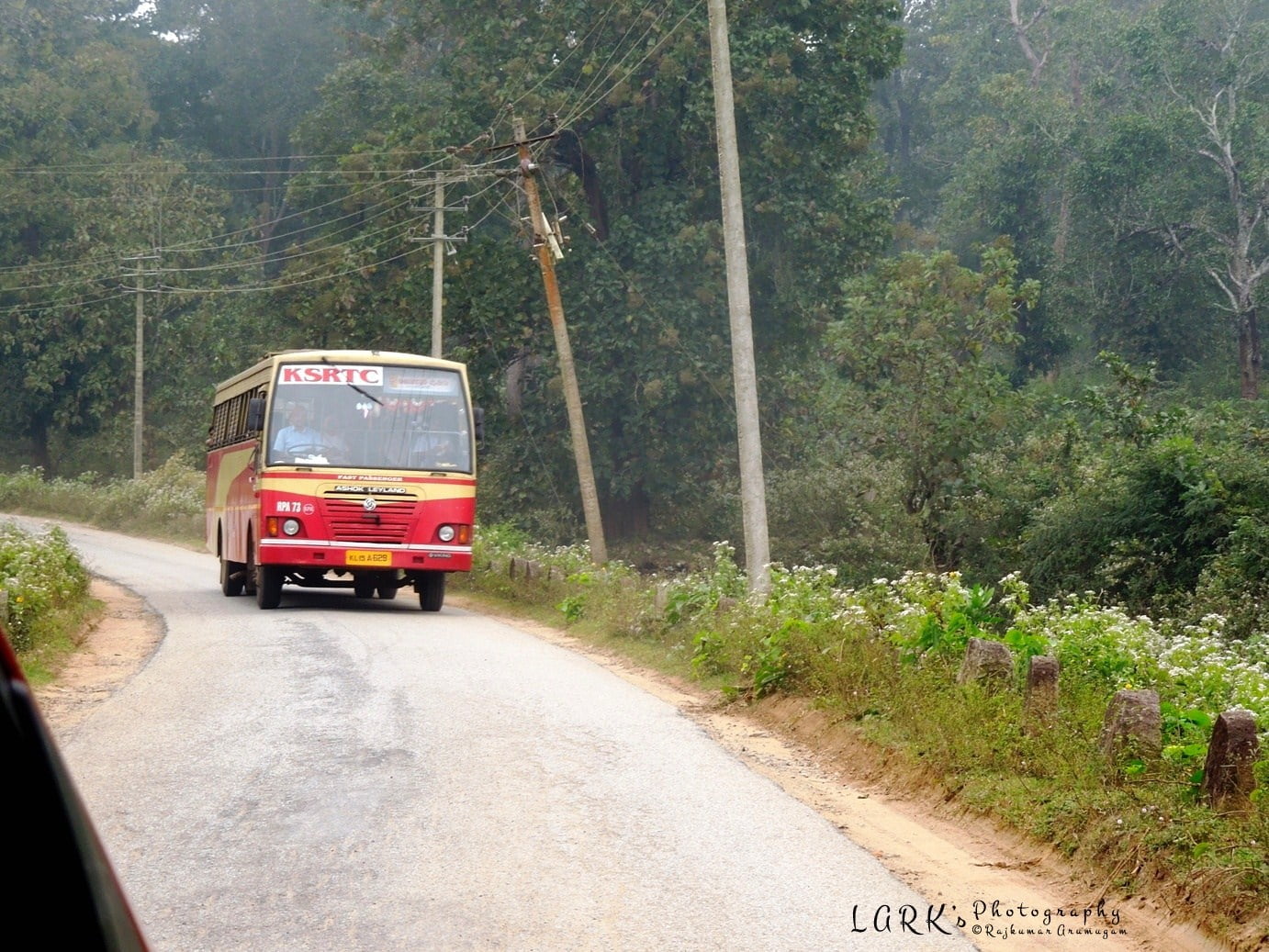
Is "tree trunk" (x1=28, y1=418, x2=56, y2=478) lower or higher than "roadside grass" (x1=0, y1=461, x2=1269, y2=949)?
higher

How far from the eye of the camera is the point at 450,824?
23.1 ft

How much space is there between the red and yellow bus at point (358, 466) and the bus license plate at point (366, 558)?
1 cm

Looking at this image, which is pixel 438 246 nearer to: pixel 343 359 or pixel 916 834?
pixel 343 359

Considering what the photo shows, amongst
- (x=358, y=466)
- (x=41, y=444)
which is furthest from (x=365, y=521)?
(x=41, y=444)

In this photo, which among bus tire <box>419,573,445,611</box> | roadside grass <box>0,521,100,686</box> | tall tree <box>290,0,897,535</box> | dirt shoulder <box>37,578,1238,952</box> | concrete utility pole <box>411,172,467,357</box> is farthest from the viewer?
tall tree <box>290,0,897,535</box>

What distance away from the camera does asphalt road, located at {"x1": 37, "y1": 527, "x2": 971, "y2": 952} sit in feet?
18.3

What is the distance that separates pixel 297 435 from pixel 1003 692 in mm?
11407

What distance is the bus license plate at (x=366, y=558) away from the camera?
1817 cm

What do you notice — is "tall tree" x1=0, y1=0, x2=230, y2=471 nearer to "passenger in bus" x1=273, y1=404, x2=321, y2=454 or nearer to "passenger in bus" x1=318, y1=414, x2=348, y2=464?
"passenger in bus" x1=273, y1=404, x2=321, y2=454

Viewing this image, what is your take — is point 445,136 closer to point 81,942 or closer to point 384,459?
point 384,459

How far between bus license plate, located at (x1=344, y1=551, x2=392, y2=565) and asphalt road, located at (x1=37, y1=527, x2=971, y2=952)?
5596 millimetres

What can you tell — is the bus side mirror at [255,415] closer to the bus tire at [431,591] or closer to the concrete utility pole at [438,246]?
the bus tire at [431,591]

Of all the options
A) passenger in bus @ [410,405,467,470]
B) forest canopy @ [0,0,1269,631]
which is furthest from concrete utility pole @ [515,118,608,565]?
passenger in bus @ [410,405,467,470]

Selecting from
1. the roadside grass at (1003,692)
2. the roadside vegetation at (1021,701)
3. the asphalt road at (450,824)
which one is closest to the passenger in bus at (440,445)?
the roadside grass at (1003,692)
